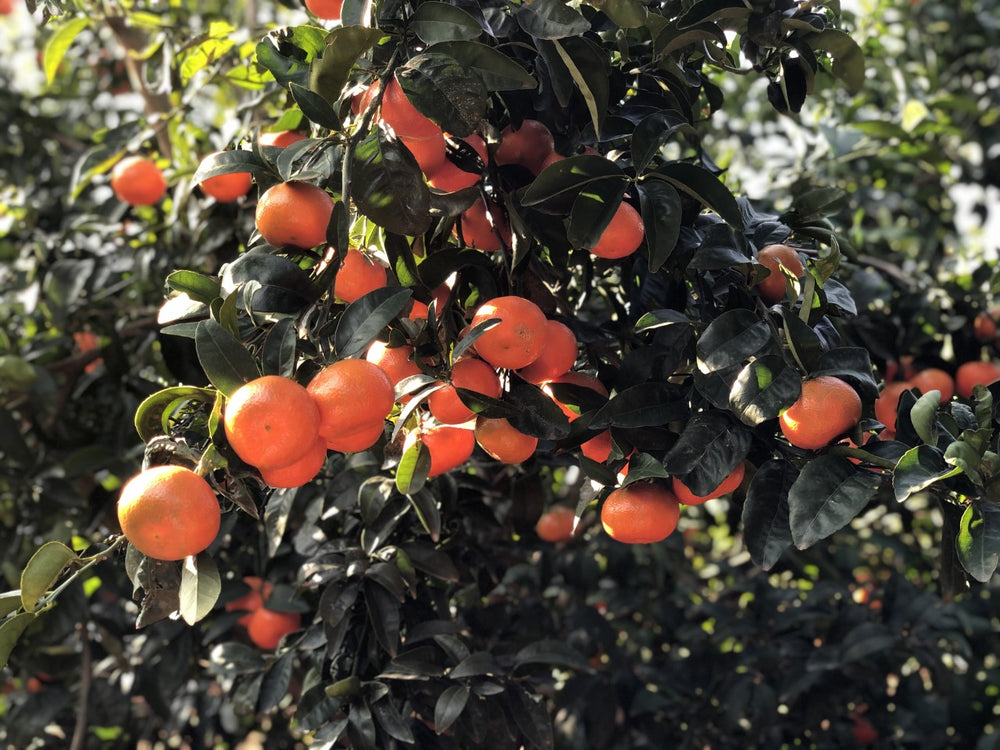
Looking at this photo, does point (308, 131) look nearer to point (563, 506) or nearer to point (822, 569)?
point (563, 506)

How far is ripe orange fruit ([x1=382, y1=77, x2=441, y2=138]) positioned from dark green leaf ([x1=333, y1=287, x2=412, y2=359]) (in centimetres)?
16

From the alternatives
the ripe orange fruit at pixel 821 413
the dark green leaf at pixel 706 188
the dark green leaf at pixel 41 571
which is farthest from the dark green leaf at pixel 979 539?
the dark green leaf at pixel 41 571

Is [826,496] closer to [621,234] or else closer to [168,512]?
[621,234]

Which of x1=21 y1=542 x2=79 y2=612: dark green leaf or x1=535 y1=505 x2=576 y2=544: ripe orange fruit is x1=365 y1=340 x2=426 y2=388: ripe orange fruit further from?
x1=535 y1=505 x2=576 y2=544: ripe orange fruit

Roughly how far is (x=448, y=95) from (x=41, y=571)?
56 cm

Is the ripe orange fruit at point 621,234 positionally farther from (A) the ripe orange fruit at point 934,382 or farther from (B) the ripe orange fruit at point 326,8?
(A) the ripe orange fruit at point 934,382

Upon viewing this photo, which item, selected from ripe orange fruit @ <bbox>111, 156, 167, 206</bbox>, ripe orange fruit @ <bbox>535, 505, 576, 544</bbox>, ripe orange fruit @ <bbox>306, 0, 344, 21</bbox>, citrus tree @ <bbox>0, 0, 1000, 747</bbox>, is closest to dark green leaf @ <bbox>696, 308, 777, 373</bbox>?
citrus tree @ <bbox>0, 0, 1000, 747</bbox>

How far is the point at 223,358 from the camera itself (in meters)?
0.82

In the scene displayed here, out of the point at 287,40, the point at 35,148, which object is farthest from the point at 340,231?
Result: the point at 35,148

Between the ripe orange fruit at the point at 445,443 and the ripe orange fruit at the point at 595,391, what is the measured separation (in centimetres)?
11

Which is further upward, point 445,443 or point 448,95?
point 448,95

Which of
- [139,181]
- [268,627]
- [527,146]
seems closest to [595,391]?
[527,146]

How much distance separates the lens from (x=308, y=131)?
1.23 meters

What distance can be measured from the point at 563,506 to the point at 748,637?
45 cm
